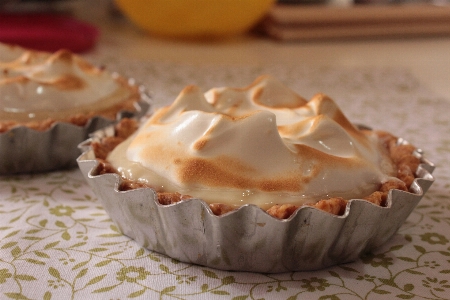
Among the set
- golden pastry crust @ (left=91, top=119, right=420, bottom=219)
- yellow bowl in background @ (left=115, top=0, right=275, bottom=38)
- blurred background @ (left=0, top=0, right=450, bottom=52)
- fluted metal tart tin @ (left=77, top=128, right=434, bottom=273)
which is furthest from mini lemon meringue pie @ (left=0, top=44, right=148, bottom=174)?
yellow bowl in background @ (left=115, top=0, right=275, bottom=38)

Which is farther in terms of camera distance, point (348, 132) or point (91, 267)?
point (348, 132)

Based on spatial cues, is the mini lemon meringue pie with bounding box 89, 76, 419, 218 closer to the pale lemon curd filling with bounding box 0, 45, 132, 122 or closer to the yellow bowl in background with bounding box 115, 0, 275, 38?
the pale lemon curd filling with bounding box 0, 45, 132, 122

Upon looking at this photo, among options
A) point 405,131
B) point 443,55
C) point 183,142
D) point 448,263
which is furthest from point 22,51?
point 443,55

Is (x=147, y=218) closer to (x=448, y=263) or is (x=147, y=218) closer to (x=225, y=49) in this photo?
(x=448, y=263)

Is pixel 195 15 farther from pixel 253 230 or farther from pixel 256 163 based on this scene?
pixel 253 230

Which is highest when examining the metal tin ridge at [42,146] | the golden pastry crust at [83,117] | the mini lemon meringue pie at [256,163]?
the mini lemon meringue pie at [256,163]

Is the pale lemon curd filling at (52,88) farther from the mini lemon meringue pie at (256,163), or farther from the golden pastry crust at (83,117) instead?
the mini lemon meringue pie at (256,163)

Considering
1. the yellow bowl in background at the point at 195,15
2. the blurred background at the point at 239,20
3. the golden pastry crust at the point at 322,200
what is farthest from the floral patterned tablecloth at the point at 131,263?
the yellow bowl in background at the point at 195,15

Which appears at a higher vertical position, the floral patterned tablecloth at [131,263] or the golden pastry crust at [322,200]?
the golden pastry crust at [322,200]
